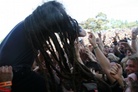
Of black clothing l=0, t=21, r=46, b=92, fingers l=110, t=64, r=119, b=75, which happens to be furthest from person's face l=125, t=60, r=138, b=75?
black clothing l=0, t=21, r=46, b=92

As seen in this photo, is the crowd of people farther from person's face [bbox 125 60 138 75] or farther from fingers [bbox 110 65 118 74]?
person's face [bbox 125 60 138 75]

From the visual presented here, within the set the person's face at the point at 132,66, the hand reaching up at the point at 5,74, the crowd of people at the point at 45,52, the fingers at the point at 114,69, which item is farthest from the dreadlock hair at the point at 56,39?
the person's face at the point at 132,66

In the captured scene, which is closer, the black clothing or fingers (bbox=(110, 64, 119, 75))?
the black clothing

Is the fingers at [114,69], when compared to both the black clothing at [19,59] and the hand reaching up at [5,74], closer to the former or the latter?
the black clothing at [19,59]

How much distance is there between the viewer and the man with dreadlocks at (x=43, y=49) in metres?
1.56

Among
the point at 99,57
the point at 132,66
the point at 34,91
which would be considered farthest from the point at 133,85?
the point at 34,91

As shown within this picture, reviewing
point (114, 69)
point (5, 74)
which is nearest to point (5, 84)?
point (5, 74)

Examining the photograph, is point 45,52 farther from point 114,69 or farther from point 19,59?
point 114,69

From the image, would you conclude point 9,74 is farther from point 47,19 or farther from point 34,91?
point 47,19

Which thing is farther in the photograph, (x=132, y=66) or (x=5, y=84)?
(x=132, y=66)

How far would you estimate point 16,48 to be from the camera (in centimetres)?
159

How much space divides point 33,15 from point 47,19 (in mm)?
88

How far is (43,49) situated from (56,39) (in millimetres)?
89

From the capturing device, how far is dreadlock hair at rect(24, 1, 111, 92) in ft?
5.11
